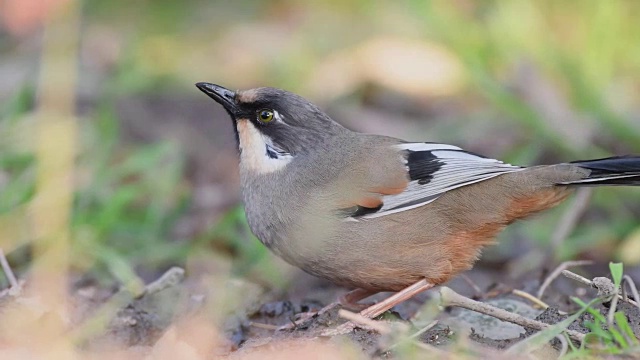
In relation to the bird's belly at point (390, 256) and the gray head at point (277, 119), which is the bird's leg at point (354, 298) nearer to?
the bird's belly at point (390, 256)

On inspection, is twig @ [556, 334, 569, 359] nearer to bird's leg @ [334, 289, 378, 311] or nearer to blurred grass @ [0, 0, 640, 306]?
bird's leg @ [334, 289, 378, 311]

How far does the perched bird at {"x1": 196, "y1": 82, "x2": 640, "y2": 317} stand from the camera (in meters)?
4.30

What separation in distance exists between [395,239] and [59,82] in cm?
323

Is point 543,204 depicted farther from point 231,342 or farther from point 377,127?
point 377,127

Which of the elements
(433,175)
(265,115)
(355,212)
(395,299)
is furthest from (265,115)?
(395,299)

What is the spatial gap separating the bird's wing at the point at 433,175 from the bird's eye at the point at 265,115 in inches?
27.6

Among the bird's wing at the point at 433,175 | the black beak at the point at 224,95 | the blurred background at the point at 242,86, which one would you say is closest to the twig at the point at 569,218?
the blurred background at the point at 242,86

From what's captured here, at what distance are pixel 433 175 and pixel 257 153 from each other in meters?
0.90

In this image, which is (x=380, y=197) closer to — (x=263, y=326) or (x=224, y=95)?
(x=263, y=326)

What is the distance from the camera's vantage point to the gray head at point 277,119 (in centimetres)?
475

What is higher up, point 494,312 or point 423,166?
point 423,166

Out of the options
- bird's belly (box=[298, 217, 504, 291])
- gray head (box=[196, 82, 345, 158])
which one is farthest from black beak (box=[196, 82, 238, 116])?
bird's belly (box=[298, 217, 504, 291])

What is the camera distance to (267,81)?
8.50 m

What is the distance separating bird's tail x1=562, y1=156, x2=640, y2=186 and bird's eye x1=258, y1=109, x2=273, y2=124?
1.46 metres
